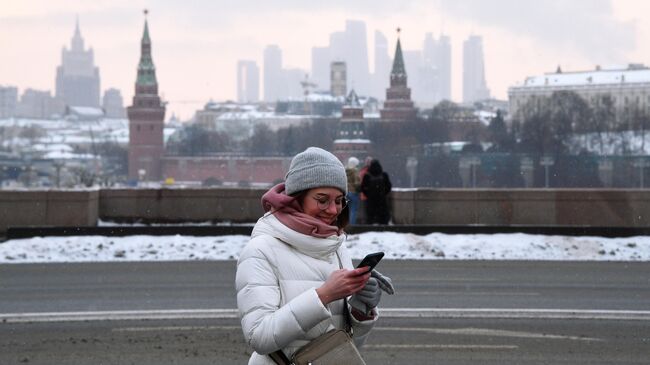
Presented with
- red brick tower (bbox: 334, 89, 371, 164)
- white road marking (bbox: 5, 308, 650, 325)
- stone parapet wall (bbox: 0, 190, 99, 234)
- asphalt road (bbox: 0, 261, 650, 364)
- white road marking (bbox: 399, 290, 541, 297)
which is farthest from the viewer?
red brick tower (bbox: 334, 89, 371, 164)

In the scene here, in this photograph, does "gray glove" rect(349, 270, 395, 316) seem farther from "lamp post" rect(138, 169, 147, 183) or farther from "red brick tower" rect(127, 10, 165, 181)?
"red brick tower" rect(127, 10, 165, 181)

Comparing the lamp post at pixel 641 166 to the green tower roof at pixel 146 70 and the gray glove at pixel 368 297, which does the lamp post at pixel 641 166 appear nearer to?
the green tower roof at pixel 146 70

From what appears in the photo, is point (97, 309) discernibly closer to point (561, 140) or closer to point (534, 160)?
point (534, 160)

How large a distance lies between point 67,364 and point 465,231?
1056cm

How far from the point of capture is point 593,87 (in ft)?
593

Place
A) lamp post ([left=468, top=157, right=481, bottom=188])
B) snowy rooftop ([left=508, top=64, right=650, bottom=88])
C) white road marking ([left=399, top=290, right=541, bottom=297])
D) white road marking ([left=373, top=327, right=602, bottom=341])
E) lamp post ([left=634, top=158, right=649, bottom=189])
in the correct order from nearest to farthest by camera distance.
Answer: white road marking ([left=373, top=327, right=602, bottom=341]) → white road marking ([left=399, top=290, right=541, bottom=297]) → lamp post ([left=634, top=158, right=649, bottom=189]) → lamp post ([left=468, top=157, right=481, bottom=188]) → snowy rooftop ([left=508, top=64, right=650, bottom=88])

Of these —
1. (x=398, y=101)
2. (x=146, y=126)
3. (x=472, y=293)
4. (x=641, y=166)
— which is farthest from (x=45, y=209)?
(x=398, y=101)

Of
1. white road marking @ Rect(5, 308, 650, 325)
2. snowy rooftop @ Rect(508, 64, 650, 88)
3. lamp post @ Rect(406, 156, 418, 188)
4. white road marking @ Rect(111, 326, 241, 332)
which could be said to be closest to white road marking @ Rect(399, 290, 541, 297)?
white road marking @ Rect(5, 308, 650, 325)

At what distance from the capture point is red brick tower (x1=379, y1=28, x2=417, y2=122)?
172500 mm

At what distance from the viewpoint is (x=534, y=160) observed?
129125 millimetres

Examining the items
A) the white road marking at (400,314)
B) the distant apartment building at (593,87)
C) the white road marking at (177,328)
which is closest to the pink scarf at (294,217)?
the white road marking at (177,328)

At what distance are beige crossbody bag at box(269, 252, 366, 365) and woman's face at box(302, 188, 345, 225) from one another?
408mm

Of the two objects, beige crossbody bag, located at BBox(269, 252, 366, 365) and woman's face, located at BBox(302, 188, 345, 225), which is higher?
woman's face, located at BBox(302, 188, 345, 225)

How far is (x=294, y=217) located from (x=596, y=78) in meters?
184
